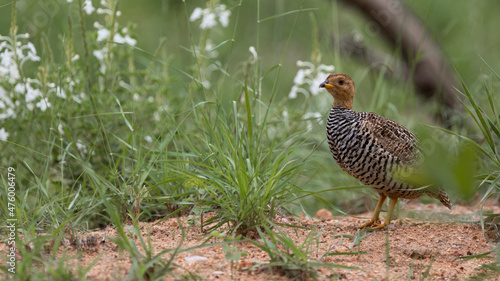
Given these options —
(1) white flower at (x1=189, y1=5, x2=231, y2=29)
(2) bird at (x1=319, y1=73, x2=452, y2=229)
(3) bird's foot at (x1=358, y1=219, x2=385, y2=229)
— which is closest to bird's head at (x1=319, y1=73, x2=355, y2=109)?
(2) bird at (x1=319, y1=73, x2=452, y2=229)

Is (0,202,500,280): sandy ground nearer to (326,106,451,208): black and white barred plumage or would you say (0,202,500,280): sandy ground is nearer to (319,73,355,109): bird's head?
(326,106,451,208): black and white barred plumage

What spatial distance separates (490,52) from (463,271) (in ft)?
20.5

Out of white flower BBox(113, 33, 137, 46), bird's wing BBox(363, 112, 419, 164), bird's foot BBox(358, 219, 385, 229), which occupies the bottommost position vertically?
bird's foot BBox(358, 219, 385, 229)

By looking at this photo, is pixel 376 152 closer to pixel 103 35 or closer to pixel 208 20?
pixel 208 20

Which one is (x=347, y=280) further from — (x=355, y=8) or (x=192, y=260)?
(x=355, y=8)

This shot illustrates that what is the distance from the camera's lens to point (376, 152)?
3.32 meters

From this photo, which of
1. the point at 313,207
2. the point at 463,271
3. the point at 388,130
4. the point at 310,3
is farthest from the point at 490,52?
the point at 463,271

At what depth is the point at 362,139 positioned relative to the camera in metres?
3.35

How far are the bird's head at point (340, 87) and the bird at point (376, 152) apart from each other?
11 cm

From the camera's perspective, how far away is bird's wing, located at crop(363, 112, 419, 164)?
3.38 metres

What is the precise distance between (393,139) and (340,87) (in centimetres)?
48

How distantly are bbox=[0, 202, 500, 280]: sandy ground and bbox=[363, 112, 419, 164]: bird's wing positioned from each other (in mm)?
430

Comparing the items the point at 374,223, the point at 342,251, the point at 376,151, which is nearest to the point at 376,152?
the point at 376,151

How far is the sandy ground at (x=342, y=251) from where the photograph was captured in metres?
2.36
